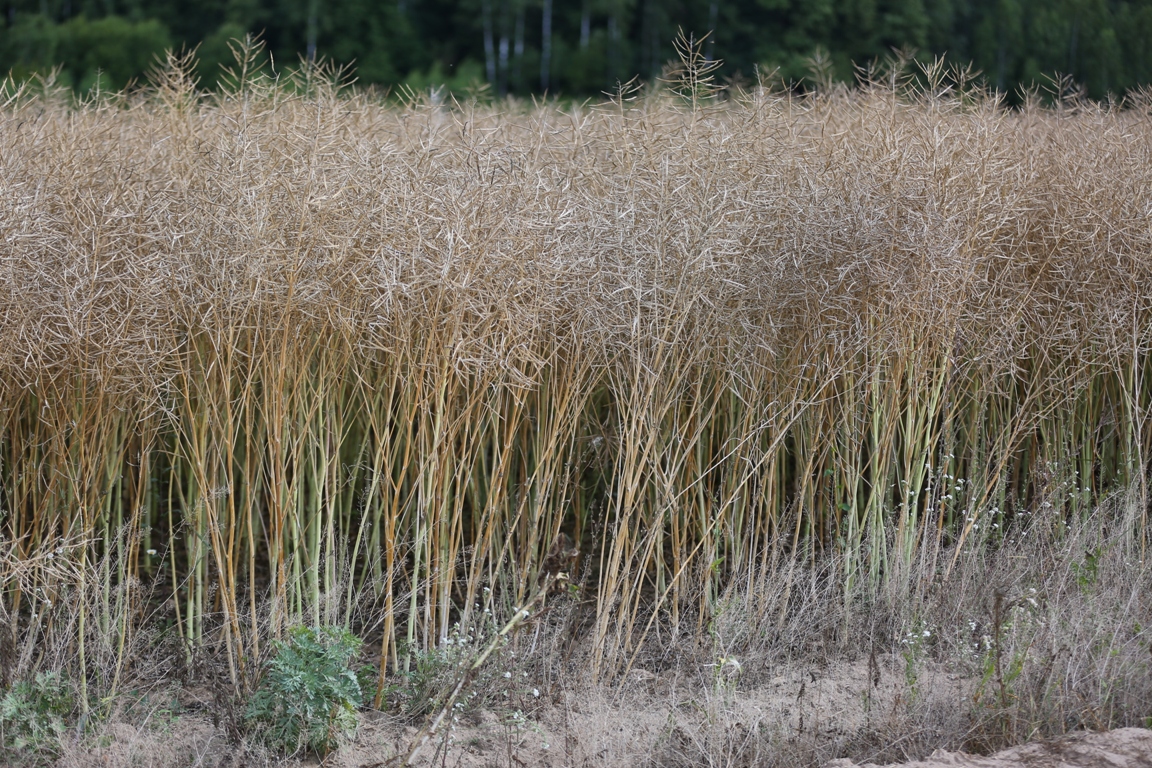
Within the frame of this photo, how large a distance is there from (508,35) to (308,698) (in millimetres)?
14259

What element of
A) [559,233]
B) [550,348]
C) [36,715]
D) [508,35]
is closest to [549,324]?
[550,348]

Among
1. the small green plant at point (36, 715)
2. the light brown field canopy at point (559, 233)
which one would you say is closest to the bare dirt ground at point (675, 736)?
the small green plant at point (36, 715)

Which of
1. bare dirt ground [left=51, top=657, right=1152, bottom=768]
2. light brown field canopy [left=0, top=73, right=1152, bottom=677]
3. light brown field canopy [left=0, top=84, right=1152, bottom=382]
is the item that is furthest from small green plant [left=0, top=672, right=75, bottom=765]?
light brown field canopy [left=0, top=84, right=1152, bottom=382]

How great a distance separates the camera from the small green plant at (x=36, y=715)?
3135 mm

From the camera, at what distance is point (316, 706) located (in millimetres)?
3092

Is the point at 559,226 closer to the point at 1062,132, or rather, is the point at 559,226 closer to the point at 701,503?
the point at 701,503

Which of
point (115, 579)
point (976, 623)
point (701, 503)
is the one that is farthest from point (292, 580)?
point (976, 623)

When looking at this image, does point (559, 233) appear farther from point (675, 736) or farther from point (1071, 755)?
point (1071, 755)

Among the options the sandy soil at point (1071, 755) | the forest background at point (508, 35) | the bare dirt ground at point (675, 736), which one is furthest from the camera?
the forest background at point (508, 35)

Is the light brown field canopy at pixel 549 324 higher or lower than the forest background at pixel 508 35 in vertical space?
lower

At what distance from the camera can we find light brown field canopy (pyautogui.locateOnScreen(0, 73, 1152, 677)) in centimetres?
341

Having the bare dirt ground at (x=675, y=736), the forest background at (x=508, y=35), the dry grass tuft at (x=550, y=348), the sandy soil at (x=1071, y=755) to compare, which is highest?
the forest background at (x=508, y=35)

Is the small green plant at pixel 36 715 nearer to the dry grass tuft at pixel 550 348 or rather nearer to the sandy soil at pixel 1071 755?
the dry grass tuft at pixel 550 348

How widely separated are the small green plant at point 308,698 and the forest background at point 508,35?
918cm
